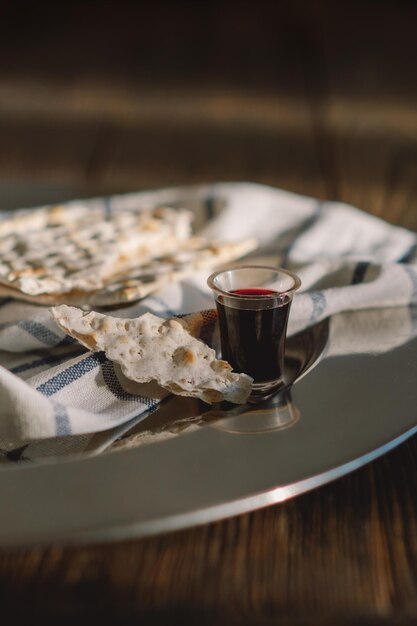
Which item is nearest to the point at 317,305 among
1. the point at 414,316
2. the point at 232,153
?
the point at 414,316

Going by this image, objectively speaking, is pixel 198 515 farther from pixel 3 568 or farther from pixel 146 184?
pixel 146 184

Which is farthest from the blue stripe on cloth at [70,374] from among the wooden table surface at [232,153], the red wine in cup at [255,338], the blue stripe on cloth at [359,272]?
the blue stripe on cloth at [359,272]

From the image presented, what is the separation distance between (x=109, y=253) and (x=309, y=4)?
294 cm

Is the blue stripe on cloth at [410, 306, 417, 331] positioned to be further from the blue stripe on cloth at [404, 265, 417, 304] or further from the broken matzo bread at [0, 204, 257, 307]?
the broken matzo bread at [0, 204, 257, 307]

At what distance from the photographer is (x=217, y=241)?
1.14 metres

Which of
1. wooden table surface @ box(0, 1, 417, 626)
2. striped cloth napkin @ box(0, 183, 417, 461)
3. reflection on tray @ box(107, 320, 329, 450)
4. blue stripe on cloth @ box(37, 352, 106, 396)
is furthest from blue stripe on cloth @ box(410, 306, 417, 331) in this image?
blue stripe on cloth @ box(37, 352, 106, 396)

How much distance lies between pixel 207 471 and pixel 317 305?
342 millimetres

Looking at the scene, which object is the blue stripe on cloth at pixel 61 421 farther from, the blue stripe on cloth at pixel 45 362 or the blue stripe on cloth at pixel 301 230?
the blue stripe on cloth at pixel 301 230

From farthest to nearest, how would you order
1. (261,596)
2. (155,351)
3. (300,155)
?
(300,155), (155,351), (261,596)

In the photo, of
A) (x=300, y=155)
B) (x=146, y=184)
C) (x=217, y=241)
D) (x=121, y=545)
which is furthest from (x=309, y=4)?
(x=121, y=545)

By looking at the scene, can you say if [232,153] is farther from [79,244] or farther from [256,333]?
[256,333]

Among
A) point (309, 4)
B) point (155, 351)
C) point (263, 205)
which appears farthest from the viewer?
point (309, 4)

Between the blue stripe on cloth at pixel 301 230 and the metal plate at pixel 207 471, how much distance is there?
38 cm

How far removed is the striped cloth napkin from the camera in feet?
2.20
